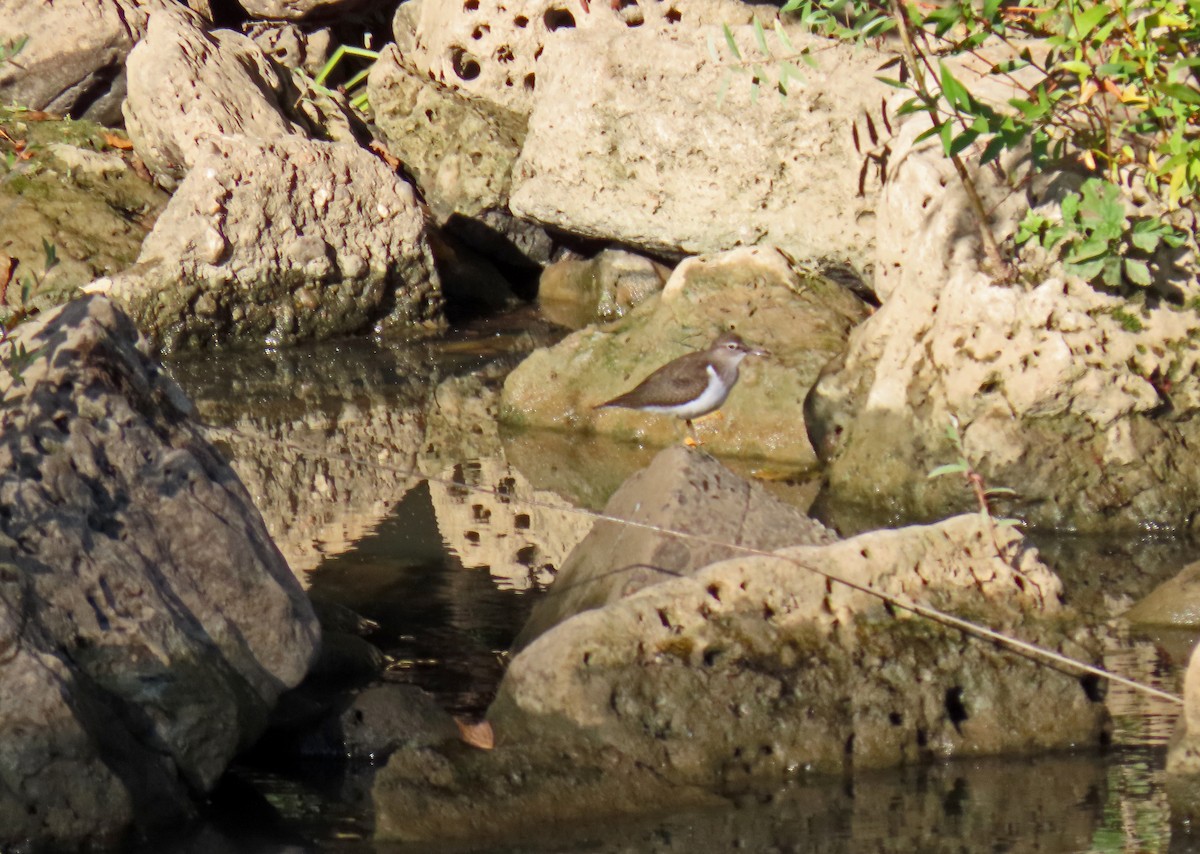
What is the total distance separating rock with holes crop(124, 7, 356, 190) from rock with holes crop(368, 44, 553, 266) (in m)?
0.81

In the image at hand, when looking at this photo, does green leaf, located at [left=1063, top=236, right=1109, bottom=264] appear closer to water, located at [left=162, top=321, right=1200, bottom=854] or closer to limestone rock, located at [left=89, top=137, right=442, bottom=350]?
water, located at [left=162, top=321, right=1200, bottom=854]

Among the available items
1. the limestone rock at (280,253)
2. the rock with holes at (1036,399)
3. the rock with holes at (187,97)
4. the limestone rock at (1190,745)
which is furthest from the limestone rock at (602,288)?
the limestone rock at (1190,745)

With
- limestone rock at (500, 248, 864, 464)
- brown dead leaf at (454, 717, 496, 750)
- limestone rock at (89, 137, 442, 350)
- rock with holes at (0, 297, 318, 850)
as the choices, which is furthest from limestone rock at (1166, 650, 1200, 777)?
limestone rock at (89, 137, 442, 350)

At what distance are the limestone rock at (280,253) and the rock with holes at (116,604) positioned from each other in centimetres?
670

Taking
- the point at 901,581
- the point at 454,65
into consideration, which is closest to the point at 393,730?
the point at 901,581

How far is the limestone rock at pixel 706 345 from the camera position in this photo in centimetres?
898

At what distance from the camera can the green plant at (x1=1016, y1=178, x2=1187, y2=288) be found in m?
7.12

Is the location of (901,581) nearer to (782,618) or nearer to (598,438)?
(782,618)

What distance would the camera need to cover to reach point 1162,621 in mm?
5938

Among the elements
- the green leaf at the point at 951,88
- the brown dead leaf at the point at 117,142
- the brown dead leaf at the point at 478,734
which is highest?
the green leaf at the point at 951,88

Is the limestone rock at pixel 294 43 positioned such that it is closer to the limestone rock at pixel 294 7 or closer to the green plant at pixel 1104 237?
the limestone rock at pixel 294 7

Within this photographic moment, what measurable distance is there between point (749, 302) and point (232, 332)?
429cm

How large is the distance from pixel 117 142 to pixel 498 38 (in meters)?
3.10

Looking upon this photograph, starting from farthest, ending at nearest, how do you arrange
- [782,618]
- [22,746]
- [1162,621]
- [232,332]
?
Result: 1. [232,332]
2. [1162,621]
3. [782,618]
4. [22,746]
